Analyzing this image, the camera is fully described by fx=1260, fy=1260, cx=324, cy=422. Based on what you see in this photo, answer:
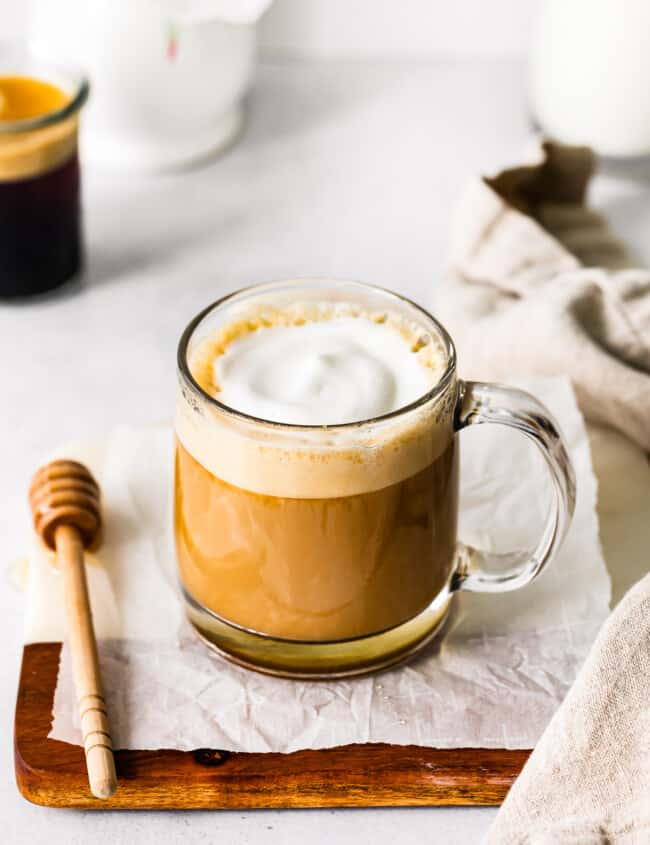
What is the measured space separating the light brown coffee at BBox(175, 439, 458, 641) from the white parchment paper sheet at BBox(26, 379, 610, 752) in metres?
0.03

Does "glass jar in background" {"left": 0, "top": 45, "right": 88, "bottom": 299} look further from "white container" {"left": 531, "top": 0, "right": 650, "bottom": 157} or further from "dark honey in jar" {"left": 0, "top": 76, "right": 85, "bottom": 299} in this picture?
"white container" {"left": 531, "top": 0, "right": 650, "bottom": 157}

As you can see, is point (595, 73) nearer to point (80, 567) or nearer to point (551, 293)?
point (551, 293)

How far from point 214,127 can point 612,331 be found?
56cm

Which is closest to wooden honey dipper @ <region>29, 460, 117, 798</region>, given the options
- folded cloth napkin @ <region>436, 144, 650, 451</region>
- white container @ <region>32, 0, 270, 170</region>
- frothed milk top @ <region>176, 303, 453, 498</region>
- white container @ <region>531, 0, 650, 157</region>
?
frothed milk top @ <region>176, 303, 453, 498</region>

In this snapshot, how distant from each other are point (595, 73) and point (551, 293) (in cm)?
37

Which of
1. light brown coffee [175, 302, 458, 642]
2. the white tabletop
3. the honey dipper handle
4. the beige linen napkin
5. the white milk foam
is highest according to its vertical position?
the white milk foam

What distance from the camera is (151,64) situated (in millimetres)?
1153

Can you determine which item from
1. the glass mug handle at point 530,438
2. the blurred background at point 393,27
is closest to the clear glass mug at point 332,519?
the glass mug handle at point 530,438

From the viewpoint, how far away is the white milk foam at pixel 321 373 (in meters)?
0.62

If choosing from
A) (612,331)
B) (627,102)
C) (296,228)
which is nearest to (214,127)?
(296,228)

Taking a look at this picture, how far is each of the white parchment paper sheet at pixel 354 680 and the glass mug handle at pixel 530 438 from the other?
30 millimetres

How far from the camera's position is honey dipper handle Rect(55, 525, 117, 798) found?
0.58m

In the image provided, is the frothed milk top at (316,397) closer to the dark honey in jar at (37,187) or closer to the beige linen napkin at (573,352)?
the beige linen napkin at (573,352)

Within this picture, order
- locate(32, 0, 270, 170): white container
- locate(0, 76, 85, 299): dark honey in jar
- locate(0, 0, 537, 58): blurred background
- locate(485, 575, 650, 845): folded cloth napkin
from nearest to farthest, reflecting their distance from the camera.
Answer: locate(485, 575, 650, 845): folded cloth napkin < locate(0, 76, 85, 299): dark honey in jar < locate(32, 0, 270, 170): white container < locate(0, 0, 537, 58): blurred background
